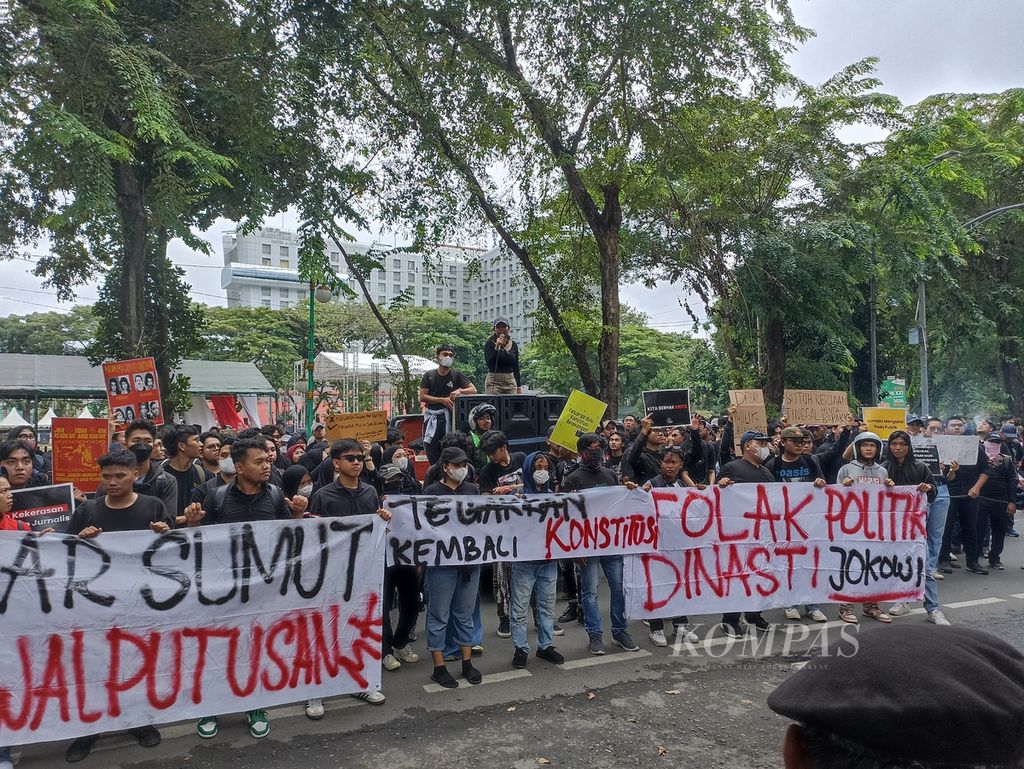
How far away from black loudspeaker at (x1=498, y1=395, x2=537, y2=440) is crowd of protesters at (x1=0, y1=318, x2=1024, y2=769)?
0.37 meters

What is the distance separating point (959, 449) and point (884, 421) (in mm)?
1105

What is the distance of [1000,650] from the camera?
3.05 ft

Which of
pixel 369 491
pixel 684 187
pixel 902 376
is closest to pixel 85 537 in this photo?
pixel 369 491

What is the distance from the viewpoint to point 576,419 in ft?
22.7

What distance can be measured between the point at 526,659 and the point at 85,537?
3.21 meters

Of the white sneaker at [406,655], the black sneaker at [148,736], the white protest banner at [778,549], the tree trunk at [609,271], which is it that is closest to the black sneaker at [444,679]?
the white sneaker at [406,655]

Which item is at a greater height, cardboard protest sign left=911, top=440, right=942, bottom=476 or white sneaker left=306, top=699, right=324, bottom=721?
cardboard protest sign left=911, top=440, right=942, bottom=476

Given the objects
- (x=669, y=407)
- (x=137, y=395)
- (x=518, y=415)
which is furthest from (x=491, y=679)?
(x=137, y=395)

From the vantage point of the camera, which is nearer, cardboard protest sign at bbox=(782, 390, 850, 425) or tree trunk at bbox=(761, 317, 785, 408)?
cardboard protest sign at bbox=(782, 390, 850, 425)

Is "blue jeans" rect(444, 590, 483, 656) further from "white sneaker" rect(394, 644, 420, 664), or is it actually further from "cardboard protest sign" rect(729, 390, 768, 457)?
"cardboard protest sign" rect(729, 390, 768, 457)

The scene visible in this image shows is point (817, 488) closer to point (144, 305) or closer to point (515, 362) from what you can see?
point (515, 362)

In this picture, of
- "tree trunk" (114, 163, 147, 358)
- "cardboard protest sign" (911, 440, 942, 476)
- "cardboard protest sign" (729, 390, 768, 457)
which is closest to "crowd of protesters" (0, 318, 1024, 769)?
"cardboard protest sign" (911, 440, 942, 476)

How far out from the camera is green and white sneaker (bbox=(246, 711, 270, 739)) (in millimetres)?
4215

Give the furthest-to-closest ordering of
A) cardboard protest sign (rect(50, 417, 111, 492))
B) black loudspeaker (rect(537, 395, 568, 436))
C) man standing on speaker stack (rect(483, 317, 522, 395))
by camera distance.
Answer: man standing on speaker stack (rect(483, 317, 522, 395)), black loudspeaker (rect(537, 395, 568, 436)), cardboard protest sign (rect(50, 417, 111, 492))
